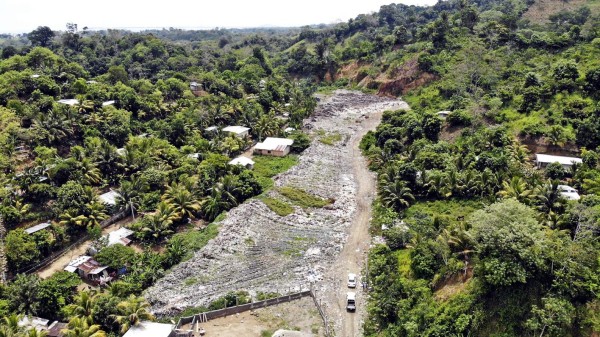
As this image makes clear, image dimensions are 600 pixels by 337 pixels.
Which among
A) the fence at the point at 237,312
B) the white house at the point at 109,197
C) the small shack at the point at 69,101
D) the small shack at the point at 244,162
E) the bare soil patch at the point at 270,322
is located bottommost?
the bare soil patch at the point at 270,322

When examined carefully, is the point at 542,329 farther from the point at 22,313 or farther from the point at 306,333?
the point at 22,313

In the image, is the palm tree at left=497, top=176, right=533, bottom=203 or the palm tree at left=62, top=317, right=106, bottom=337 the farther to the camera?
the palm tree at left=497, top=176, right=533, bottom=203

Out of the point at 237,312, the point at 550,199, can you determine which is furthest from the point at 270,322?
the point at 550,199

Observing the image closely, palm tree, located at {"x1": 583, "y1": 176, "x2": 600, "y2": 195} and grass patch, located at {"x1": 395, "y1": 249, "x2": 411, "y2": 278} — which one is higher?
palm tree, located at {"x1": 583, "y1": 176, "x2": 600, "y2": 195}

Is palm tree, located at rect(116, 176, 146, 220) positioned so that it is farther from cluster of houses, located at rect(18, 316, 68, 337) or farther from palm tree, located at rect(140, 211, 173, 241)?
cluster of houses, located at rect(18, 316, 68, 337)

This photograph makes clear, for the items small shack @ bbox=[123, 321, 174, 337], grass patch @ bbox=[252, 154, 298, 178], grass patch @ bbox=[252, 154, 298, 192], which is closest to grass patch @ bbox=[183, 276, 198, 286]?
small shack @ bbox=[123, 321, 174, 337]

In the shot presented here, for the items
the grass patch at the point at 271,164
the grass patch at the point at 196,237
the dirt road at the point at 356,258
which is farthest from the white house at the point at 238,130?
the grass patch at the point at 196,237

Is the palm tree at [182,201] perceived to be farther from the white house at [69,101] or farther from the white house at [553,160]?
the white house at [553,160]
